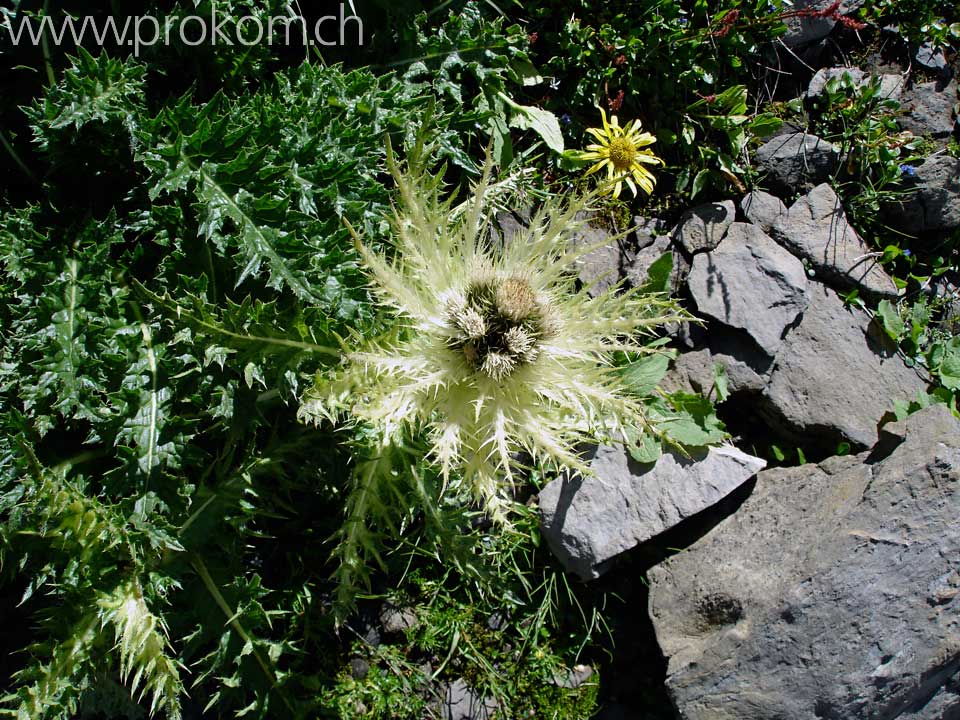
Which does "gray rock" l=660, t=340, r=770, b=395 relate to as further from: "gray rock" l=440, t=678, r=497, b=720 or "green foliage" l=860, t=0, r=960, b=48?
"green foliage" l=860, t=0, r=960, b=48

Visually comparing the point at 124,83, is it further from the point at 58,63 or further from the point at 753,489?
the point at 753,489

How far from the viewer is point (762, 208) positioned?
3801mm

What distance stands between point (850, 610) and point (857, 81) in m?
2.81

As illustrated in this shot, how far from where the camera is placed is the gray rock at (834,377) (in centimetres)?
355

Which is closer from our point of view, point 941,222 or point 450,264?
point 450,264

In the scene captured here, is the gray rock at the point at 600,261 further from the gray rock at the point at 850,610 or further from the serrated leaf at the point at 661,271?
the gray rock at the point at 850,610

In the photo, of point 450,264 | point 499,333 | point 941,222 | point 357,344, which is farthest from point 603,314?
point 941,222

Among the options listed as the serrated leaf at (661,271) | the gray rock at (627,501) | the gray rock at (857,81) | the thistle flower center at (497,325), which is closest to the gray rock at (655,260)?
the serrated leaf at (661,271)

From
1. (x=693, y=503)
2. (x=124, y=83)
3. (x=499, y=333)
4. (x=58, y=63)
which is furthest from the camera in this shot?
(x=693, y=503)

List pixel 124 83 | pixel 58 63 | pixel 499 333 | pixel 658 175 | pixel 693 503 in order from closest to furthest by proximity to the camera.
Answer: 1. pixel 499 333
2. pixel 124 83
3. pixel 58 63
4. pixel 693 503
5. pixel 658 175

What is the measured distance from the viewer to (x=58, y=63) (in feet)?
9.27

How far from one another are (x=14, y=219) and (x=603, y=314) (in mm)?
2195

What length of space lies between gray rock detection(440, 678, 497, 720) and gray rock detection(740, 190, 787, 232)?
2.73 meters

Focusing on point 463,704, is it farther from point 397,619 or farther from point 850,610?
point 850,610
